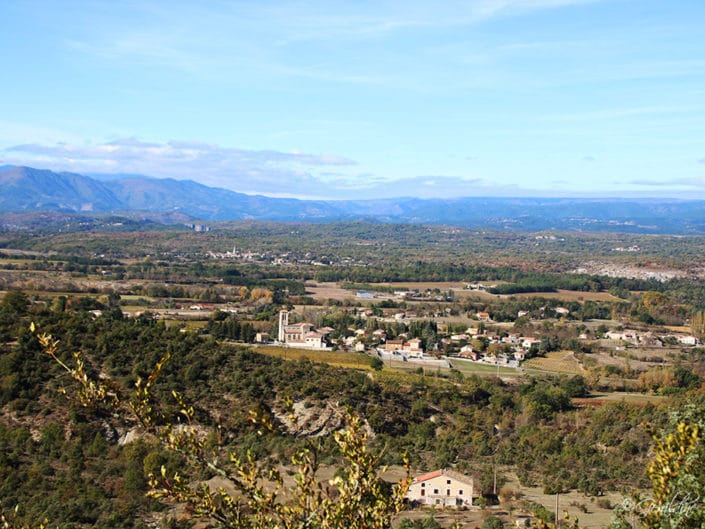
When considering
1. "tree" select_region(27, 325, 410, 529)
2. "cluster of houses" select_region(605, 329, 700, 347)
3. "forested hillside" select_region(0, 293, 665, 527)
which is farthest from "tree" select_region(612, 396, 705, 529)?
"cluster of houses" select_region(605, 329, 700, 347)

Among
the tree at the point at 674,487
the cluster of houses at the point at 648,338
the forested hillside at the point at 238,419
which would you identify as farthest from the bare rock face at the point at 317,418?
the cluster of houses at the point at 648,338

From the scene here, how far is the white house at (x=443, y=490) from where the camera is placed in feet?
54.7

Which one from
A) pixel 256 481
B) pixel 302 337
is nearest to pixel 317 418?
pixel 302 337

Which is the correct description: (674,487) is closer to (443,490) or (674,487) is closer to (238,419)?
(443,490)

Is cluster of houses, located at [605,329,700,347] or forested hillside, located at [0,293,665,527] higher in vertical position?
forested hillside, located at [0,293,665,527]

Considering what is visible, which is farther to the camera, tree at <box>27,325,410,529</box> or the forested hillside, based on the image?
the forested hillside

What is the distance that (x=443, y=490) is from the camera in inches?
663

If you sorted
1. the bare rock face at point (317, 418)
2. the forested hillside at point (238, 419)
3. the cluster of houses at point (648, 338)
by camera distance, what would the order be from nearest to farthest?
the forested hillside at point (238, 419) < the bare rock face at point (317, 418) < the cluster of houses at point (648, 338)

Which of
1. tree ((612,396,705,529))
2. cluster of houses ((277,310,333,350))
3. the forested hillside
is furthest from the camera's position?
cluster of houses ((277,310,333,350))

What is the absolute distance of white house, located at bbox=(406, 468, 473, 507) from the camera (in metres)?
16.7

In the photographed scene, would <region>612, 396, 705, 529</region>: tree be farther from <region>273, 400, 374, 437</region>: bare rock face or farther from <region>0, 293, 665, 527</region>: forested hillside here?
<region>273, 400, 374, 437</region>: bare rock face

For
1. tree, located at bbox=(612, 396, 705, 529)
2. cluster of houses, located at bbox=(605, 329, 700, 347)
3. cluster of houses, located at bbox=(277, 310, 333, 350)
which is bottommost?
cluster of houses, located at bbox=(605, 329, 700, 347)

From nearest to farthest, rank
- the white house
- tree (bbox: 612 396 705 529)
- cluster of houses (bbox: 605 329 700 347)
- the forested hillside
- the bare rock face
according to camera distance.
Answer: tree (bbox: 612 396 705 529) → the forested hillside → the white house → the bare rock face → cluster of houses (bbox: 605 329 700 347)

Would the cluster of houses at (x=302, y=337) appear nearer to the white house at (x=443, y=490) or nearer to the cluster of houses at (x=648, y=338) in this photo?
the cluster of houses at (x=648, y=338)
